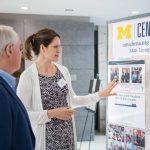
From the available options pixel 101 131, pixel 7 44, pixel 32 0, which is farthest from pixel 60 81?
pixel 101 131

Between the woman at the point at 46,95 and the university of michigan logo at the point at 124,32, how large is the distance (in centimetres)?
55

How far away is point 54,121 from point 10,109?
130cm

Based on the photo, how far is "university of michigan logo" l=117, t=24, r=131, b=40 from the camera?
2.68 m

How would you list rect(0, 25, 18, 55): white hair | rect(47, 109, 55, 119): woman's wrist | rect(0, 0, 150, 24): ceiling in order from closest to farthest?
rect(0, 25, 18, 55): white hair, rect(47, 109, 55, 119): woman's wrist, rect(0, 0, 150, 24): ceiling

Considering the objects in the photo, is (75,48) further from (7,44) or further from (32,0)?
(7,44)

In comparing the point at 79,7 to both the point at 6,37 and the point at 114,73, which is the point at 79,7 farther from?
the point at 6,37

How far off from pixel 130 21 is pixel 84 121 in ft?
15.1

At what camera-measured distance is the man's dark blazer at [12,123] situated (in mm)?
1226

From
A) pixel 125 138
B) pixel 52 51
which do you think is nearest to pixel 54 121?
pixel 52 51

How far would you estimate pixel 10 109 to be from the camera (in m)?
1.24

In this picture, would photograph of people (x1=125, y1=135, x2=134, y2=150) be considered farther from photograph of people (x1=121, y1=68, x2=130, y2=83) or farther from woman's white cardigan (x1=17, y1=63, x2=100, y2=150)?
woman's white cardigan (x1=17, y1=63, x2=100, y2=150)

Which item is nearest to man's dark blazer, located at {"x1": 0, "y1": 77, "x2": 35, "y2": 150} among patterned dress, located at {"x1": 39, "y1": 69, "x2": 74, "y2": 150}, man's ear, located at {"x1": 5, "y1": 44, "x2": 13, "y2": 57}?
man's ear, located at {"x1": 5, "y1": 44, "x2": 13, "y2": 57}

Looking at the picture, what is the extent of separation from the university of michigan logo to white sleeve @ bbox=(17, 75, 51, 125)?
0.87 metres

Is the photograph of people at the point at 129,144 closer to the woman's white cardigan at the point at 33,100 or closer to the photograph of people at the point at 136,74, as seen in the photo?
the photograph of people at the point at 136,74
